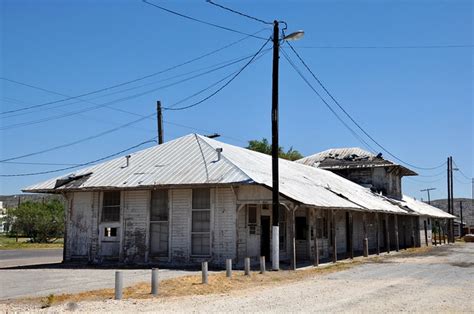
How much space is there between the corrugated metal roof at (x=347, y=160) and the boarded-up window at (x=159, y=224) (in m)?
24.3

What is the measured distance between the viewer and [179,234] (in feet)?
71.9

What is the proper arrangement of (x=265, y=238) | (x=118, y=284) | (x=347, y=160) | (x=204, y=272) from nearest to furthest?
(x=118, y=284) < (x=204, y=272) < (x=265, y=238) < (x=347, y=160)

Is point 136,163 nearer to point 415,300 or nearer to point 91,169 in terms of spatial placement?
point 91,169

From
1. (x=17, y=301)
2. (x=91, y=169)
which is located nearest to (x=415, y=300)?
(x=17, y=301)

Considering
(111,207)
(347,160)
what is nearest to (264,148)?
(347,160)

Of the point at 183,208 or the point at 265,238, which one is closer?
the point at 183,208

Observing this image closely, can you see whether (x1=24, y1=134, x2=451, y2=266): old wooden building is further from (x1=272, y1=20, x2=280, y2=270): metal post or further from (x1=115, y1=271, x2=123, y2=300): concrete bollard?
(x1=115, y1=271, x2=123, y2=300): concrete bollard

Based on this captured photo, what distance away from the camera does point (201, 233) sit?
2166cm

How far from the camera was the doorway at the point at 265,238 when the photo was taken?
23.0m

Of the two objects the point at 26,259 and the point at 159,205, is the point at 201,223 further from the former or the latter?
the point at 26,259

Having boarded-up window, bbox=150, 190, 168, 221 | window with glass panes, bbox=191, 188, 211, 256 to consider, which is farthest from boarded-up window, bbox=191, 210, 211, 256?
boarded-up window, bbox=150, 190, 168, 221

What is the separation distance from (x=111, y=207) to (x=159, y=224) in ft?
8.40

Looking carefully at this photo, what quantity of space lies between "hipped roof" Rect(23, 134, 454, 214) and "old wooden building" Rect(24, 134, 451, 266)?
0.16 feet

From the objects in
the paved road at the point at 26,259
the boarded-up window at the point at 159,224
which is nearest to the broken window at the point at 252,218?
the boarded-up window at the point at 159,224
